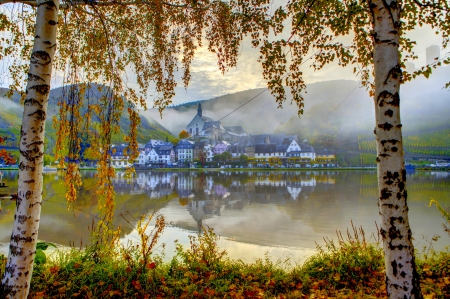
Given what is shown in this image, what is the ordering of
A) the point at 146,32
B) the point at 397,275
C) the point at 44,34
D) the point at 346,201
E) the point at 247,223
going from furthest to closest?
the point at 346,201 < the point at 247,223 < the point at 146,32 < the point at 44,34 < the point at 397,275

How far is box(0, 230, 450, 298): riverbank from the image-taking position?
11.2 ft

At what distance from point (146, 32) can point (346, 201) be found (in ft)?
50.3

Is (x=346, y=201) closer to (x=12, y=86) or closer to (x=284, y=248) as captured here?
(x=284, y=248)

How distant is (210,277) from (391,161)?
9.18ft

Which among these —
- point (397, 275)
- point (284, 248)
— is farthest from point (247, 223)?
point (397, 275)

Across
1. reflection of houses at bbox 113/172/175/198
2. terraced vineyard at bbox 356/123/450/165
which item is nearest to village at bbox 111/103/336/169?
terraced vineyard at bbox 356/123/450/165

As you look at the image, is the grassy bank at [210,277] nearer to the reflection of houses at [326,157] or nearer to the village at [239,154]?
the village at [239,154]

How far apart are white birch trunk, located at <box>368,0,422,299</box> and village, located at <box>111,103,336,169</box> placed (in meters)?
56.6

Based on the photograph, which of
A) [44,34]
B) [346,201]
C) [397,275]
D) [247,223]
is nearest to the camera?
[397,275]

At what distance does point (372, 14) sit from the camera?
7.80 feet

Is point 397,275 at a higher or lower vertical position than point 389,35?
lower

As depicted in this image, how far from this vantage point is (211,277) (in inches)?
155

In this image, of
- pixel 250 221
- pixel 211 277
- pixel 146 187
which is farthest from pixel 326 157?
pixel 211 277

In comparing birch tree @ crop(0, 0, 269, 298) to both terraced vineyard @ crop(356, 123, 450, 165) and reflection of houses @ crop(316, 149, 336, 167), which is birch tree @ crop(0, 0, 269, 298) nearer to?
terraced vineyard @ crop(356, 123, 450, 165)
